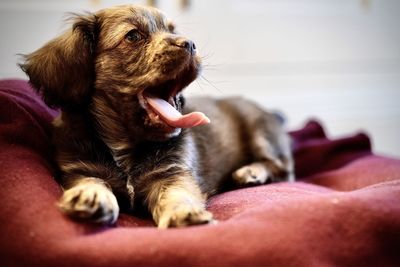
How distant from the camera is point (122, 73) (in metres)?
1.45

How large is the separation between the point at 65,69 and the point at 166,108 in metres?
0.33

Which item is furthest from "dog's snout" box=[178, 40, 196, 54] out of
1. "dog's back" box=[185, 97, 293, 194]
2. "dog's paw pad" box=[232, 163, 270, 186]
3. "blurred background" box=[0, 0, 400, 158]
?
"blurred background" box=[0, 0, 400, 158]

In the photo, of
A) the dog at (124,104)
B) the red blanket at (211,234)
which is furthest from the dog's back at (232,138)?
the red blanket at (211,234)

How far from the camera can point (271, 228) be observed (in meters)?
1.06

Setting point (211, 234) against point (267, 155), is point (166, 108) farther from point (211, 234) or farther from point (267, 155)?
point (267, 155)

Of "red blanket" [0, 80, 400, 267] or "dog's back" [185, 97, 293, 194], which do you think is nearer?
"red blanket" [0, 80, 400, 267]

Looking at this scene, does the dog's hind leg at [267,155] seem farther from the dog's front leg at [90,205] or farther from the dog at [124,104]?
the dog's front leg at [90,205]

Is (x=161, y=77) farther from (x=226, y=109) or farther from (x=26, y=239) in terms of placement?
(x=226, y=109)

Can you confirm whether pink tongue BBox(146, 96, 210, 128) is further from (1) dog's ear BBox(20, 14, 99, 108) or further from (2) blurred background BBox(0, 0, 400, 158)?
(2) blurred background BBox(0, 0, 400, 158)

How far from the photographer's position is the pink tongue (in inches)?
53.2

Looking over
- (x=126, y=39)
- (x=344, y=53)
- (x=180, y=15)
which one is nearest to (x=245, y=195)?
(x=126, y=39)

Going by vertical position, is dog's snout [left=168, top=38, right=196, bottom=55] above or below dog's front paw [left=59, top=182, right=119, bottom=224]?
above

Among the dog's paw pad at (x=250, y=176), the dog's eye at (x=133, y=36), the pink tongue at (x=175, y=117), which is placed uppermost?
the dog's eye at (x=133, y=36)

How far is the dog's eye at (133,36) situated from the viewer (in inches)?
59.1
